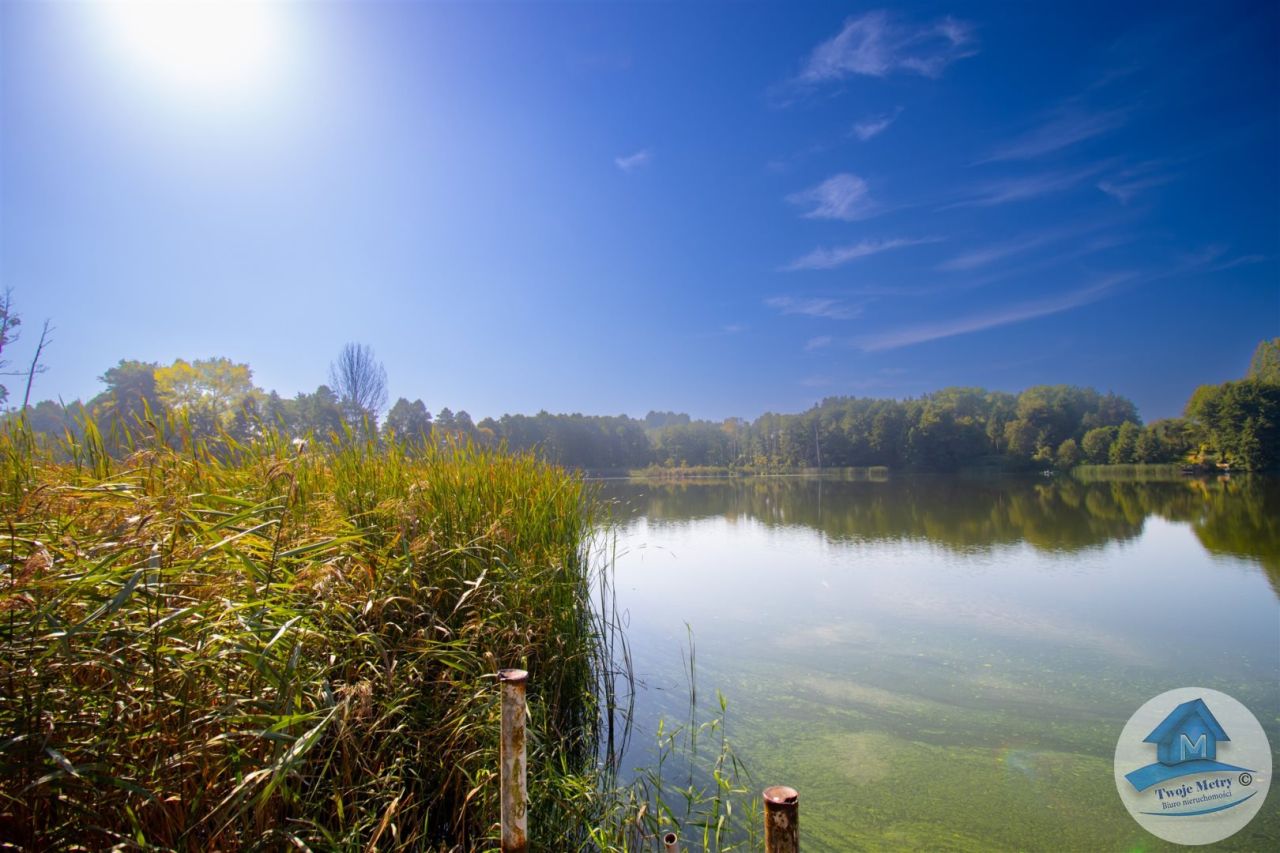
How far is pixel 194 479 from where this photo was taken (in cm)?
252

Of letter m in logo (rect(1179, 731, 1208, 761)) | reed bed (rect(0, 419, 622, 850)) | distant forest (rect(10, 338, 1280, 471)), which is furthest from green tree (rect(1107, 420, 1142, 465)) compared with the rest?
reed bed (rect(0, 419, 622, 850))

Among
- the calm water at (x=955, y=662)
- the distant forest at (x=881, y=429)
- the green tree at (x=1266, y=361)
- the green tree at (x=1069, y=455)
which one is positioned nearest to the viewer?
the calm water at (x=955, y=662)

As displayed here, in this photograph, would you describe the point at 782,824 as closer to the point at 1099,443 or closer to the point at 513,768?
the point at 513,768

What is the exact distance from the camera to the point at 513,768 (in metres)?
1.34

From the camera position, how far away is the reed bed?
1269 mm

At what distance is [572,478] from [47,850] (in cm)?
357

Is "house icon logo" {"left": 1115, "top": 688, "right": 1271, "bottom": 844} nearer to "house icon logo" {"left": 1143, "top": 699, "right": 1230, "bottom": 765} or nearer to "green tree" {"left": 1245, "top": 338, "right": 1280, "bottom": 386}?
"house icon logo" {"left": 1143, "top": 699, "right": 1230, "bottom": 765}

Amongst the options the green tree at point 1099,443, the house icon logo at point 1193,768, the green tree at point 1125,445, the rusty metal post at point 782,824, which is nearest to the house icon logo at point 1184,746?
the house icon logo at point 1193,768

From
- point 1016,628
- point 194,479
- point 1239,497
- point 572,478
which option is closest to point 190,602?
point 194,479

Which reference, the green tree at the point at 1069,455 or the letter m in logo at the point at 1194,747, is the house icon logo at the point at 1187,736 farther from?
the green tree at the point at 1069,455

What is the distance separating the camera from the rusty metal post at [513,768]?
1333mm

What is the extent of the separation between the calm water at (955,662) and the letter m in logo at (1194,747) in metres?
0.34

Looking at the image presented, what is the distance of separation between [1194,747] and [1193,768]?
1.24ft

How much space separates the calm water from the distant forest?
3.33m
